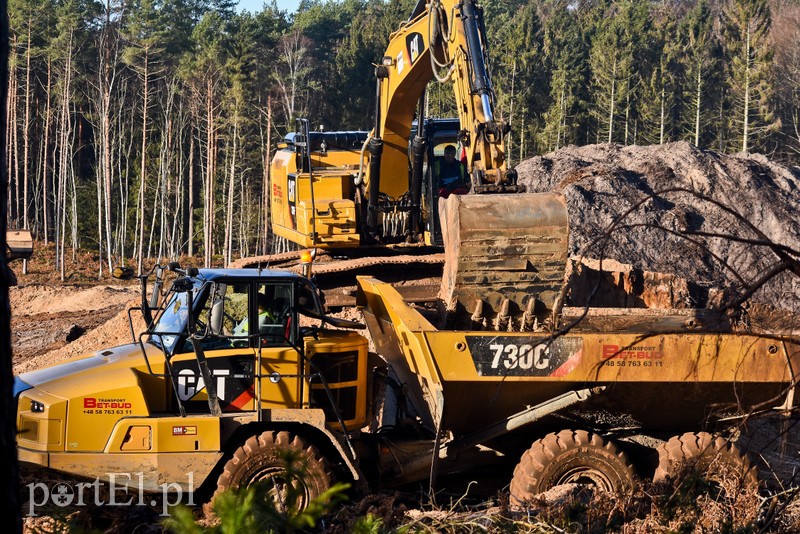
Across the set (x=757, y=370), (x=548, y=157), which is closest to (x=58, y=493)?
(x=757, y=370)

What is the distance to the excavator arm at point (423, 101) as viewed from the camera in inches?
383

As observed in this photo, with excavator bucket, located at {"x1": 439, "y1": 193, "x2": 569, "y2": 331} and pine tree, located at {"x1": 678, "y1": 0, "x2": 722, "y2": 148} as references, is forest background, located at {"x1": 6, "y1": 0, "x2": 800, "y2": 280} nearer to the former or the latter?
pine tree, located at {"x1": 678, "y1": 0, "x2": 722, "y2": 148}

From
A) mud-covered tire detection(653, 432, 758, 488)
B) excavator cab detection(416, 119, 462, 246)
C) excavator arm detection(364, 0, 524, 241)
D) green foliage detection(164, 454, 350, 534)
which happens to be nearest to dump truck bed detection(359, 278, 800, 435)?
mud-covered tire detection(653, 432, 758, 488)

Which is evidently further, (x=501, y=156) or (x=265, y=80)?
(x=265, y=80)

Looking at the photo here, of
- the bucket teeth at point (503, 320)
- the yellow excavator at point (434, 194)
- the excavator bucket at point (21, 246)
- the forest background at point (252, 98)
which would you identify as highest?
the forest background at point (252, 98)

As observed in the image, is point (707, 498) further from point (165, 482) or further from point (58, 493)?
point (58, 493)

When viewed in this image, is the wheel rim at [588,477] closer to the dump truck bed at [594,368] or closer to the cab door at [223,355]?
the dump truck bed at [594,368]

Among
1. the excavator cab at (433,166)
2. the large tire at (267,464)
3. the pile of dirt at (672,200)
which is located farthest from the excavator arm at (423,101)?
the pile of dirt at (672,200)

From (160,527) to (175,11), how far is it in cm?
6367

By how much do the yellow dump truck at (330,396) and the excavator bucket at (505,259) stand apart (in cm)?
95

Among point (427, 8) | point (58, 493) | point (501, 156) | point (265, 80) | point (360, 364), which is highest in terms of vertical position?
point (265, 80)

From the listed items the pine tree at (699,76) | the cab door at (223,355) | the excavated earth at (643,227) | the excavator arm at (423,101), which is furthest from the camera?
the pine tree at (699,76)

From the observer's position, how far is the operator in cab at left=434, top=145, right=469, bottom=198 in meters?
14.5

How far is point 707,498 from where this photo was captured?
22.2ft
